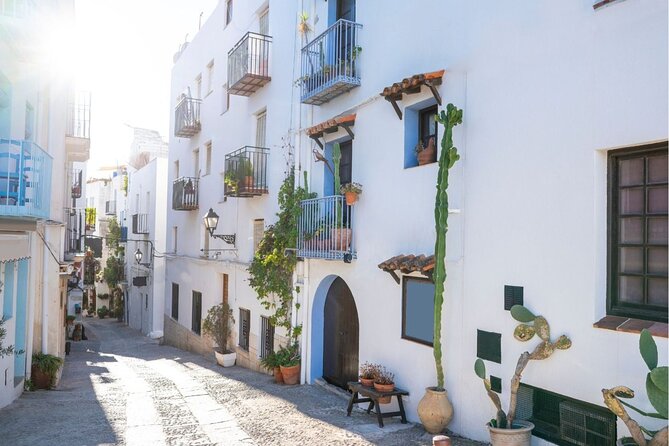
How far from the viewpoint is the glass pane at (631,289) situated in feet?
18.5

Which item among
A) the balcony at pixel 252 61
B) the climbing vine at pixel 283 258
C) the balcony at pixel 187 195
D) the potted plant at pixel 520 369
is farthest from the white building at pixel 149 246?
the potted plant at pixel 520 369

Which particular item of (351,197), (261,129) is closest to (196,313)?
(261,129)

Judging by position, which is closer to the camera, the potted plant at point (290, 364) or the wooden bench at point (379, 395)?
the wooden bench at point (379, 395)

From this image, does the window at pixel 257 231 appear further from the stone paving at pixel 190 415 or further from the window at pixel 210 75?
the window at pixel 210 75

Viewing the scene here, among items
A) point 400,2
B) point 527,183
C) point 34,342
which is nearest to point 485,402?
point 527,183

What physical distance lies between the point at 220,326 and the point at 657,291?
1312 centimetres

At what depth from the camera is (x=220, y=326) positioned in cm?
1661

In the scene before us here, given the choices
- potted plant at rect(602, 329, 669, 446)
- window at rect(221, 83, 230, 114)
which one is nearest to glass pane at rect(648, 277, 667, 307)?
potted plant at rect(602, 329, 669, 446)

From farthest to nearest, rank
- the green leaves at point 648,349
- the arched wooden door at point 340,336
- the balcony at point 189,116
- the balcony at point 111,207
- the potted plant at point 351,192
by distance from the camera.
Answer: the balcony at point 111,207 → the balcony at point 189,116 → the arched wooden door at point 340,336 → the potted plant at point 351,192 → the green leaves at point 648,349

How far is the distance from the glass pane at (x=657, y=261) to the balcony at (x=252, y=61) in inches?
414

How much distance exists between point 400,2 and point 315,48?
2.97 metres

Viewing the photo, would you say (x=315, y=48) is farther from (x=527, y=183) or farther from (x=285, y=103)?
(x=527, y=183)

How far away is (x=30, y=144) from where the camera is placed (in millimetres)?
9008

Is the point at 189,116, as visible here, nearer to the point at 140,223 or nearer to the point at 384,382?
the point at 140,223
